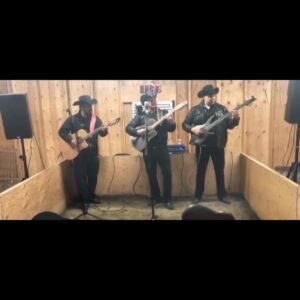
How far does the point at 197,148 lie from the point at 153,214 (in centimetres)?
66

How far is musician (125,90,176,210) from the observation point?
7.07 feet

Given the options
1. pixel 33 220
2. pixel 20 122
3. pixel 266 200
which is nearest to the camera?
pixel 33 220

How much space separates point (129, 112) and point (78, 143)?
52cm

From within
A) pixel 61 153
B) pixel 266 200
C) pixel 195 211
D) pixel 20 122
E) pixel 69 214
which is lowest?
pixel 69 214

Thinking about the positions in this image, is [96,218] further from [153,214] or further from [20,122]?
[20,122]

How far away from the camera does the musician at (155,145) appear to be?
2.16m

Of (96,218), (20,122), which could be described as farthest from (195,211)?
(20,122)

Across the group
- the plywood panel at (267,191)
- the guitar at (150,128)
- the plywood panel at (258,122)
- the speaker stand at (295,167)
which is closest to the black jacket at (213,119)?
the guitar at (150,128)

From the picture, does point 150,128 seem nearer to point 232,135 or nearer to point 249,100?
point 232,135

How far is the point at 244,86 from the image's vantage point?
7.18ft

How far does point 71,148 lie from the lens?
7.30 ft

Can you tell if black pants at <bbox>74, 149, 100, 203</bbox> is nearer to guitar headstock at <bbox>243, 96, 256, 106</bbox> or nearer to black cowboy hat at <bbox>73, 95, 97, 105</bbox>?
black cowboy hat at <bbox>73, 95, 97, 105</bbox>

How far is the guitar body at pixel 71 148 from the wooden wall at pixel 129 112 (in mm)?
73

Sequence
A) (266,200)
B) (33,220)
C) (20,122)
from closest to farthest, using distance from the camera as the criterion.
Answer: (33,220), (266,200), (20,122)
